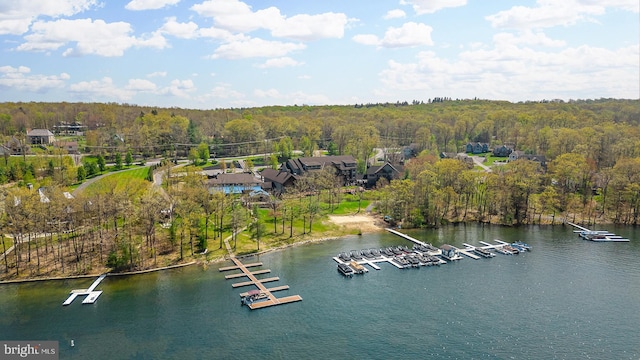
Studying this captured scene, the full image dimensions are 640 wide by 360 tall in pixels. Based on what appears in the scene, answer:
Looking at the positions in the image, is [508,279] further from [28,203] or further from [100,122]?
[100,122]

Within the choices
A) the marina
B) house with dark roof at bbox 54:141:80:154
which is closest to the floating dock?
the marina

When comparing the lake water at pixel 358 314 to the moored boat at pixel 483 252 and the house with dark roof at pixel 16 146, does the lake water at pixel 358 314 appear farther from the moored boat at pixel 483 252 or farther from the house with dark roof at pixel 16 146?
the house with dark roof at pixel 16 146

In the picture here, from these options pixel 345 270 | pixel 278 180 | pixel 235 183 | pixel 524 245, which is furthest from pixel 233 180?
pixel 524 245

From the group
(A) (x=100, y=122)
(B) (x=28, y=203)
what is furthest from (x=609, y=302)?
(A) (x=100, y=122)

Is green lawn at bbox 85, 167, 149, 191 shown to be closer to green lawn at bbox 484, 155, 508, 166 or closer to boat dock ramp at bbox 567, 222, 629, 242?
boat dock ramp at bbox 567, 222, 629, 242

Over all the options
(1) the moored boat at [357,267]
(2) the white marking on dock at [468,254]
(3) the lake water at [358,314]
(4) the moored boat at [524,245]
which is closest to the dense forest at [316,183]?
(3) the lake water at [358,314]

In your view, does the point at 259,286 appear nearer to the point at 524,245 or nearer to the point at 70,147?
the point at 524,245

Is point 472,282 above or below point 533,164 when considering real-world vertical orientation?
below

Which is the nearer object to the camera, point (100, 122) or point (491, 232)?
point (491, 232)
